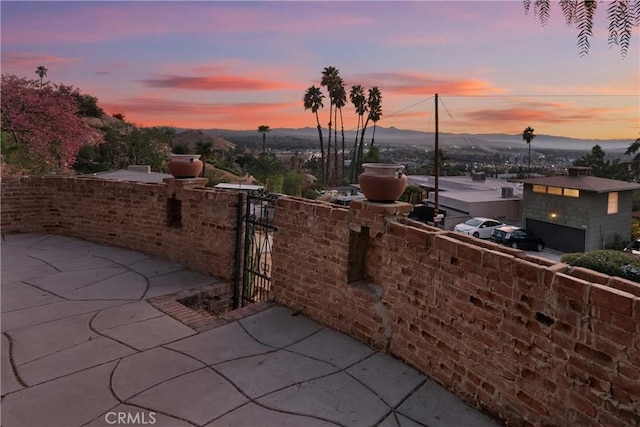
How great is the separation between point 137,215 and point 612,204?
26225 mm

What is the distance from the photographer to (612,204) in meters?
22.8

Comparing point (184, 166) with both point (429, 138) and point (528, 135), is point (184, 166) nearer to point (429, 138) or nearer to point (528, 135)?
point (528, 135)

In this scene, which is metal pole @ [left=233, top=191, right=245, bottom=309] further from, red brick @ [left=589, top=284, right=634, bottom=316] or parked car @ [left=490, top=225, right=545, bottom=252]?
parked car @ [left=490, top=225, right=545, bottom=252]

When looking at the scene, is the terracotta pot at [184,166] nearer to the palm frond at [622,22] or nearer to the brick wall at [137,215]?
the brick wall at [137,215]

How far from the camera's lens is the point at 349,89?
48625 mm

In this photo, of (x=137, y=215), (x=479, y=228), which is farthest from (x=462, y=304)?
(x=479, y=228)

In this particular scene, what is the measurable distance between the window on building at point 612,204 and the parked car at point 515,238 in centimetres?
467

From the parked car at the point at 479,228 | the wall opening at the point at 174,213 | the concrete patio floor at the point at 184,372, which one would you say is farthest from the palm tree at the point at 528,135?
the concrete patio floor at the point at 184,372

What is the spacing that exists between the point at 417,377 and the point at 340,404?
76 centimetres

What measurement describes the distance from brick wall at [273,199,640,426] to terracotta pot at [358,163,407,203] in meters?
0.13

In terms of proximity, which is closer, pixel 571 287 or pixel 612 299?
pixel 612 299

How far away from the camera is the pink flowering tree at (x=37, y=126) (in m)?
12.1

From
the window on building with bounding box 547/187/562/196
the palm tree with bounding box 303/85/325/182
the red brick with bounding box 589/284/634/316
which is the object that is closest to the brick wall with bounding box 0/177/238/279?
the red brick with bounding box 589/284/634/316

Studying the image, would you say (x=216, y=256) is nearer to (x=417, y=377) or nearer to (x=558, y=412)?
(x=417, y=377)
